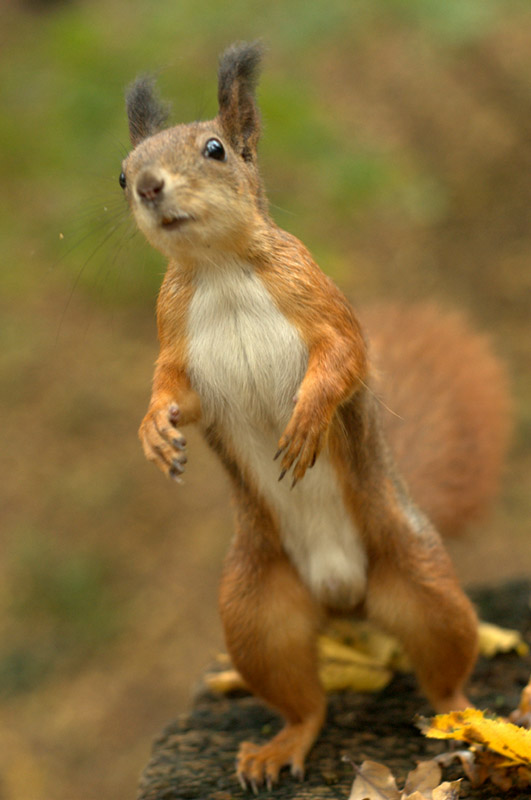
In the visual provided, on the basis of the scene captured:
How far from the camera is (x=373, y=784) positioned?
228cm

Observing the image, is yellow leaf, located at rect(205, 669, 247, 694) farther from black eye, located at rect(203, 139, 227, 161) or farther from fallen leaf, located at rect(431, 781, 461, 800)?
black eye, located at rect(203, 139, 227, 161)

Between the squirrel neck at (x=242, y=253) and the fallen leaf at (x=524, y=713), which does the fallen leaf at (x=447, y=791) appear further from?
the squirrel neck at (x=242, y=253)

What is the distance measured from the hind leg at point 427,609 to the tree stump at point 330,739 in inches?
8.5

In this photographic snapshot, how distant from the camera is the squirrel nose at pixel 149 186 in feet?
6.17

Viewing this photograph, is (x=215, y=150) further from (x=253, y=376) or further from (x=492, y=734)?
(x=492, y=734)

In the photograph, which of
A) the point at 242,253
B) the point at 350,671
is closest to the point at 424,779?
the point at 350,671

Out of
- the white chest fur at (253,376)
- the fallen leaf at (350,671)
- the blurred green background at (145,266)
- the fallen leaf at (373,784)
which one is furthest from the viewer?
the blurred green background at (145,266)

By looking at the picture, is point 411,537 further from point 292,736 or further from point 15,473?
point 15,473

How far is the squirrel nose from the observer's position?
1881 millimetres

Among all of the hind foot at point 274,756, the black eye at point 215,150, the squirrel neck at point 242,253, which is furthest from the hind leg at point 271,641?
the black eye at point 215,150

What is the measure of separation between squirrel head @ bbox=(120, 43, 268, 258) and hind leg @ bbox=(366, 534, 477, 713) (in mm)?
948

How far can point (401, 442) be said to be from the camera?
3195 millimetres

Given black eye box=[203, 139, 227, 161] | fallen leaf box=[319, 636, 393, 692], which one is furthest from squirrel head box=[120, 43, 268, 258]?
fallen leaf box=[319, 636, 393, 692]

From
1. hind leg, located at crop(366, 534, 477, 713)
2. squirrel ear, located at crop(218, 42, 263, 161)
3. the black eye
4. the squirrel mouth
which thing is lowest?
hind leg, located at crop(366, 534, 477, 713)
